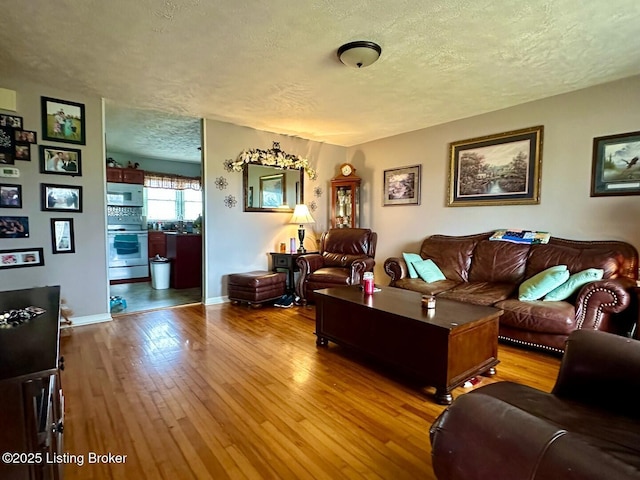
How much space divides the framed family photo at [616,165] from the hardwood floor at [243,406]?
1737 millimetres

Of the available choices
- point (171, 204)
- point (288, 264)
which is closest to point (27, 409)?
point (288, 264)

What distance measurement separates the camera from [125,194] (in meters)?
6.38

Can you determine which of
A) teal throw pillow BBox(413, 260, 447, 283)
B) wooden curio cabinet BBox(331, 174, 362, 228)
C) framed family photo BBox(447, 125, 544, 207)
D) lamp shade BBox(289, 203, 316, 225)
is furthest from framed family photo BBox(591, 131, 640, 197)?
lamp shade BBox(289, 203, 316, 225)

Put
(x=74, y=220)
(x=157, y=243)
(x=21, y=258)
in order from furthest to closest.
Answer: (x=157, y=243) → (x=74, y=220) → (x=21, y=258)

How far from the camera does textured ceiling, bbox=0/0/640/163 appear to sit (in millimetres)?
2062

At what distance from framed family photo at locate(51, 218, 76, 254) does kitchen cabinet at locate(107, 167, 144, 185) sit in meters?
3.18

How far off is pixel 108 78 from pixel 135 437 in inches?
119

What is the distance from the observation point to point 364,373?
246cm

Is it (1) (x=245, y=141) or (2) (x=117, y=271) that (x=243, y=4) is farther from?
(2) (x=117, y=271)

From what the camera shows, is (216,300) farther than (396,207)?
No

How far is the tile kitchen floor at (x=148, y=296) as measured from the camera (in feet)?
14.3

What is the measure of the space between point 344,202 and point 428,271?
2.03 metres

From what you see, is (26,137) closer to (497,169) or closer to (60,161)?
(60,161)

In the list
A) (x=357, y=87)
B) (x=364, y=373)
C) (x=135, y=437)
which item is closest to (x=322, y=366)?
(x=364, y=373)
